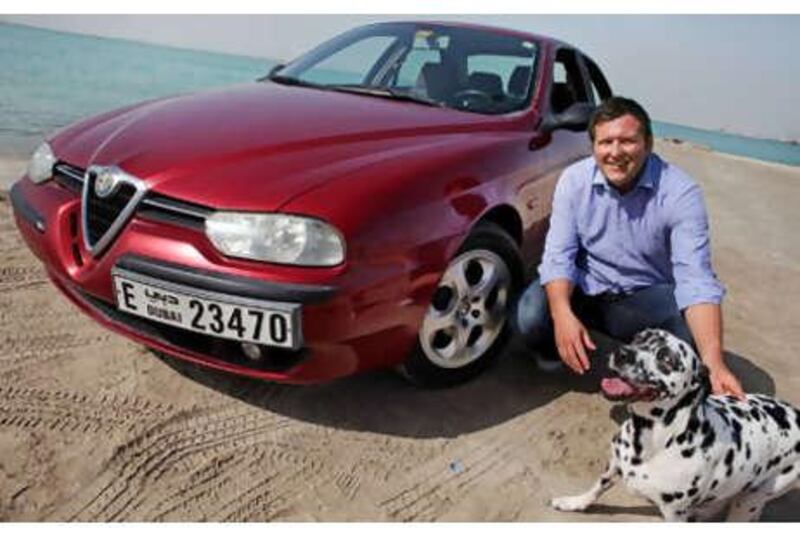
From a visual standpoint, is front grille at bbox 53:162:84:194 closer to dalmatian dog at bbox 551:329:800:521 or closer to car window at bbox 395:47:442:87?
car window at bbox 395:47:442:87

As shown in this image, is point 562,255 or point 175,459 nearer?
point 175,459

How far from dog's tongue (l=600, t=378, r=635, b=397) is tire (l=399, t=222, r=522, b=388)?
30.8 inches

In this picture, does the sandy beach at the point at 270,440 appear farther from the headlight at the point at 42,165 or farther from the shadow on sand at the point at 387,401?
the headlight at the point at 42,165

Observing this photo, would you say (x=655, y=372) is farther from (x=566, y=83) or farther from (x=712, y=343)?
(x=566, y=83)

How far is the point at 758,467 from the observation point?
2.09 metres

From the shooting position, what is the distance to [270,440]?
8.11ft

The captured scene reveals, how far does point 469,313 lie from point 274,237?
3.29ft

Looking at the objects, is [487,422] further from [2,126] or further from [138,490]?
[2,126]

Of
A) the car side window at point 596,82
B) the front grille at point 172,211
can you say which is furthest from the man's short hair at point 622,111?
the car side window at point 596,82

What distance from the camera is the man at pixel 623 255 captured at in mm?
2393

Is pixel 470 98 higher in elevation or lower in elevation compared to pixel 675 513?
higher

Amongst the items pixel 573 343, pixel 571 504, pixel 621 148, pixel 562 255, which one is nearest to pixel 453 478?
pixel 571 504

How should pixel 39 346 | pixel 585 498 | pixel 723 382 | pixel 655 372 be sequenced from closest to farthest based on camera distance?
1. pixel 655 372
2. pixel 723 382
3. pixel 585 498
4. pixel 39 346

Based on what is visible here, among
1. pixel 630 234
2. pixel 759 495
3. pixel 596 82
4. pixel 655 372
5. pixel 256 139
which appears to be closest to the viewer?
pixel 655 372
